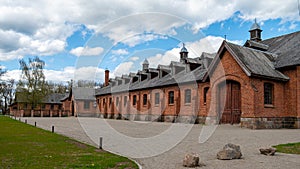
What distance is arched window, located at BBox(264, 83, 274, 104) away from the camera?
854 inches

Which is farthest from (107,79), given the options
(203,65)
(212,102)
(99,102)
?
(212,102)

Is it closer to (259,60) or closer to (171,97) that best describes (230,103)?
(259,60)

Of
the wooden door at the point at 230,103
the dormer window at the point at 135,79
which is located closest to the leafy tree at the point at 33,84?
the dormer window at the point at 135,79

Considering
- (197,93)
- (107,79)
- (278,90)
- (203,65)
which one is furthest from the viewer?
(107,79)

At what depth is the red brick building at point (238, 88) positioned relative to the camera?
20.8 metres

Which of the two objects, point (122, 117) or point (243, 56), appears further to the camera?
point (122, 117)

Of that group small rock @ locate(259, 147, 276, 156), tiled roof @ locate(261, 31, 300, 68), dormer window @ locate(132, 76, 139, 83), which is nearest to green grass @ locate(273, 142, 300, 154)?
small rock @ locate(259, 147, 276, 156)

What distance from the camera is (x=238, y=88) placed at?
78.0ft

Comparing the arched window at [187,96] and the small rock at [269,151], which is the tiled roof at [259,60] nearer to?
the arched window at [187,96]

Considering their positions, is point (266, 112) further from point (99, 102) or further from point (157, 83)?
point (99, 102)

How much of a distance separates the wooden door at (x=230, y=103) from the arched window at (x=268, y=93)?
2469 mm

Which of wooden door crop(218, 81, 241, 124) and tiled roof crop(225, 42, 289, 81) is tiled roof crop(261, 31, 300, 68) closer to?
tiled roof crop(225, 42, 289, 81)

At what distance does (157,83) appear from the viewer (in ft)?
111

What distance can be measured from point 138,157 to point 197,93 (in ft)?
63.6
